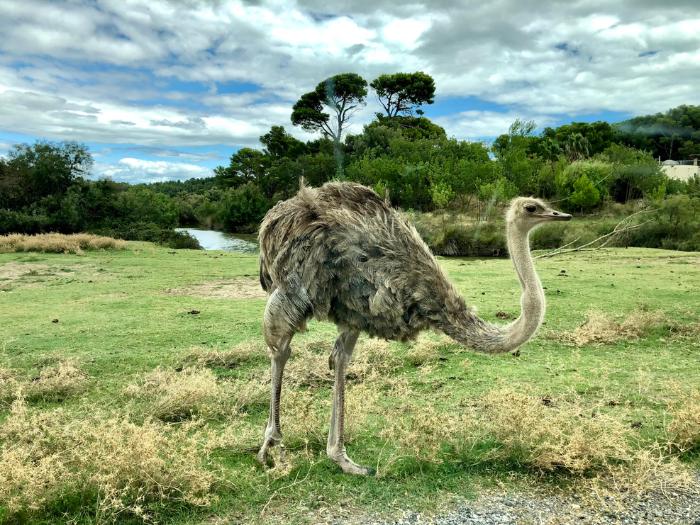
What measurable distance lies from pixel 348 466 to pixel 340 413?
0.31 m

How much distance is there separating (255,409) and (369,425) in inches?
37.0

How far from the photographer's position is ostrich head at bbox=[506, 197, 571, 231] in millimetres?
3436

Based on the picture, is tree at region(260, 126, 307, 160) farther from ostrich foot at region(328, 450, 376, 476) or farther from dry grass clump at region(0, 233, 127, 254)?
ostrich foot at region(328, 450, 376, 476)

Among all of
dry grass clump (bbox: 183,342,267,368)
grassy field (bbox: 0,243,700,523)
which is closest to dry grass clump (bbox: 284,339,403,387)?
grassy field (bbox: 0,243,700,523)

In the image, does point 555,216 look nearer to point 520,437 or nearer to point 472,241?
point 520,437

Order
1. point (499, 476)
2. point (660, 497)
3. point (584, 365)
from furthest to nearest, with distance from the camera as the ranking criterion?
1. point (584, 365)
2. point (499, 476)
3. point (660, 497)

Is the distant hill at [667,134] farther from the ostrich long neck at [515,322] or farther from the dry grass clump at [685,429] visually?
the ostrich long neck at [515,322]

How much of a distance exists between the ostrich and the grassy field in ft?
1.20

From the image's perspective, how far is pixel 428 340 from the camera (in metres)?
6.21

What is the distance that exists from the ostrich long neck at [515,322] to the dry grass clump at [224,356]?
9.62 ft

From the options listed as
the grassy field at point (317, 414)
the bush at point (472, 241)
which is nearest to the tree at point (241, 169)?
the bush at point (472, 241)

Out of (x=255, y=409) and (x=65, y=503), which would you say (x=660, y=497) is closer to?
(x=255, y=409)

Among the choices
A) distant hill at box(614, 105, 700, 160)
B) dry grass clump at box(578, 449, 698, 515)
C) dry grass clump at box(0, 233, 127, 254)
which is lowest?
dry grass clump at box(578, 449, 698, 515)

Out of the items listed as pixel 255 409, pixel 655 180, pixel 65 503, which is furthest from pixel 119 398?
pixel 655 180
